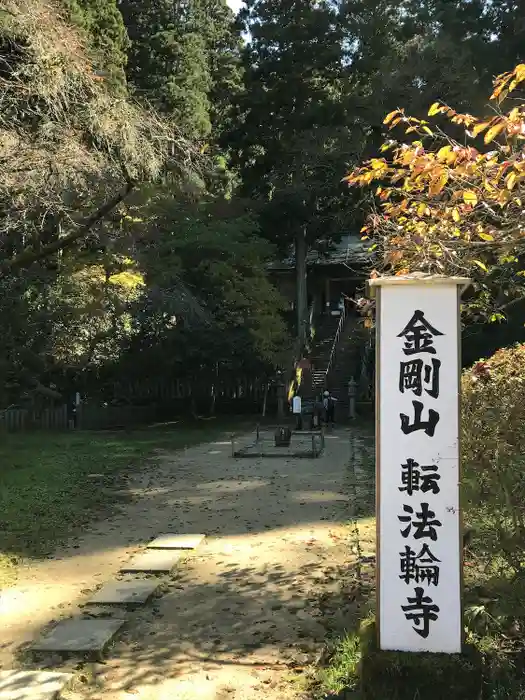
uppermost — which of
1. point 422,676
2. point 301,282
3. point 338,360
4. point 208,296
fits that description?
point 301,282

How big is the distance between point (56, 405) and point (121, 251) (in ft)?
20.5

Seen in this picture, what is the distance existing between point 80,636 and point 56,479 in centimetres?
617

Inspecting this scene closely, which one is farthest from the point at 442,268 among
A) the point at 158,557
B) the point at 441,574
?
the point at 158,557

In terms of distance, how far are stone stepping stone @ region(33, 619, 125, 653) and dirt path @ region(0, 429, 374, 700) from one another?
0.11m

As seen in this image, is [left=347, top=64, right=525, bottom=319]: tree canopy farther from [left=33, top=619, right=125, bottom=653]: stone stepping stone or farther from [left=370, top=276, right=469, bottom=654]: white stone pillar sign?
[left=33, top=619, right=125, bottom=653]: stone stepping stone

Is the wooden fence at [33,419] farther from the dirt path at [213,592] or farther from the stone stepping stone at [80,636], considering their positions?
the stone stepping stone at [80,636]

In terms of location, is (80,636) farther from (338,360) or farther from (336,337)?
(336,337)

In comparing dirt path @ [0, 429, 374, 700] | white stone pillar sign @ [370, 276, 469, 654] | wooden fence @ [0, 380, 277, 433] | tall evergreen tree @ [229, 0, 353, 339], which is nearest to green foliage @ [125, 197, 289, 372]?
wooden fence @ [0, 380, 277, 433]

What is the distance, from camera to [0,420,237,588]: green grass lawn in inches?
273

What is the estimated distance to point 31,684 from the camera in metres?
3.51

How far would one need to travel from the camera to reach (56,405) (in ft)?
65.5

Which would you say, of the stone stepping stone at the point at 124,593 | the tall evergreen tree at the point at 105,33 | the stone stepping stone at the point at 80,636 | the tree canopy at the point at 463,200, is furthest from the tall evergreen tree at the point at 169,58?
the stone stepping stone at the point at 80,636

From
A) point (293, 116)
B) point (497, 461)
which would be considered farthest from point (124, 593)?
point (293, 116)

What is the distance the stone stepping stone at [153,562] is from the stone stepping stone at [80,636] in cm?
118
